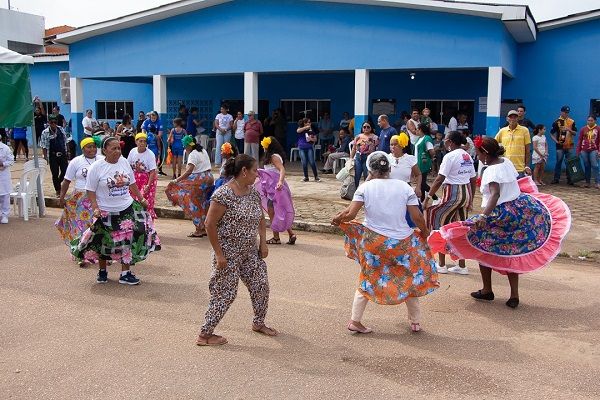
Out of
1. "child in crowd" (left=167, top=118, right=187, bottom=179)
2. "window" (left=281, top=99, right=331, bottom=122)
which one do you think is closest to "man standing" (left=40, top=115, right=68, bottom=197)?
"child in crowd" (left=167, top=118, right=187, bottom=179)

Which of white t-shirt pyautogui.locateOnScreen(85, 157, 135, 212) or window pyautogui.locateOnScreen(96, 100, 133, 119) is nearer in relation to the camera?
white t-shirt pyautogui.locateOnScreen(85, 157, 135, 212)

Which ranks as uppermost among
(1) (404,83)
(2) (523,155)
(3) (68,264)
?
(1) (404,83)

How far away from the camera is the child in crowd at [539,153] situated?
568 inches

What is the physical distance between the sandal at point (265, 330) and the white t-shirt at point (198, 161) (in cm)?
434

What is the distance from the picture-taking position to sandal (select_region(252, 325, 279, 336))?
201 inches

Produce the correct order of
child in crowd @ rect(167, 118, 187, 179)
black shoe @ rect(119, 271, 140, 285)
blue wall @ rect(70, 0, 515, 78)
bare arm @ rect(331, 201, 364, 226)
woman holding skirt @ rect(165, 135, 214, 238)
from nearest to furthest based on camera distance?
1. bare arm @ rect(331, 201, 364, 226)
2. black shoe @ rect(119, 271, 140, 285)
3. woman holding skirt @ rect(165, 135, 214, 238)
4. blue wall @ rect(70, 0, 515, 78)
5. child in crowd @ rect(167, 118, 187, 179)

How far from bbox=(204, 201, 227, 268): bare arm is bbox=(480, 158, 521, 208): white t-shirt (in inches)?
100

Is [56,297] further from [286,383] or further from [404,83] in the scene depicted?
[404,83]

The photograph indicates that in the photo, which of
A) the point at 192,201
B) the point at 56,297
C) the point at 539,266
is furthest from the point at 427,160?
the point at 56,297

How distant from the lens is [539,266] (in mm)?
5816

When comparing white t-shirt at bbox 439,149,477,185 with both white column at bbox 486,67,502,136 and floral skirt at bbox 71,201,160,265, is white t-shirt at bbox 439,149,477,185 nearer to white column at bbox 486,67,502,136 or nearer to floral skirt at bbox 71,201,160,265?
floral skirt at bbox 71,201,160,265

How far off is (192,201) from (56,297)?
323 cm

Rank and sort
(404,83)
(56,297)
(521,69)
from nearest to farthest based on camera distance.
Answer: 1. (56,297)
2. (521,69)
3. (404,83)

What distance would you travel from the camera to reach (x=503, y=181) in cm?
574
